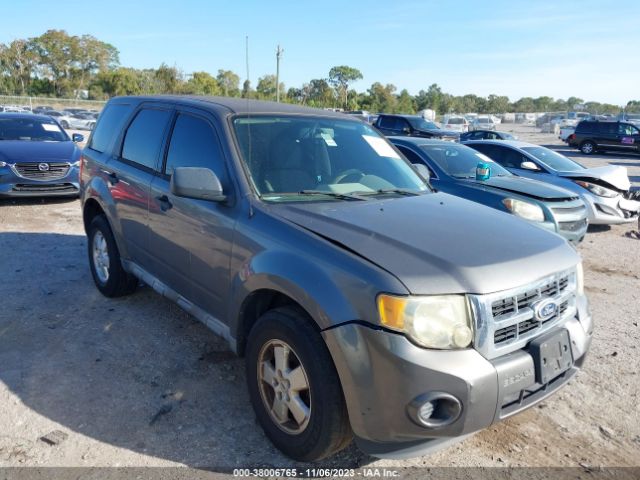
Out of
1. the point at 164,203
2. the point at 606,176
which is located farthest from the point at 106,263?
the point at 606,176

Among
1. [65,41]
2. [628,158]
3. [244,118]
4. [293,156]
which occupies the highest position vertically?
[65,41]

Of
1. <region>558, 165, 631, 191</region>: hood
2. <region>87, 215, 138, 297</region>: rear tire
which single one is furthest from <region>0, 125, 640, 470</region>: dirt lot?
<region>558, 165, 631, 191</region>: hood

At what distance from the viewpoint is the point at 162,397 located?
3.32 meters

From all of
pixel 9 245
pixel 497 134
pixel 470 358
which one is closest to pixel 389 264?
pixel 470 358

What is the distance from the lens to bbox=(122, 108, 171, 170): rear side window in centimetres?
399

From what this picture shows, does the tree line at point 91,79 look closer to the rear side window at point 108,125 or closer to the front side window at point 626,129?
the front side window at point 626,129

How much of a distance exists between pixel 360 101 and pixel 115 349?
258 ft

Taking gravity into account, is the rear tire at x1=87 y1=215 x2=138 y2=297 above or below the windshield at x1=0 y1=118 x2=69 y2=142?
below

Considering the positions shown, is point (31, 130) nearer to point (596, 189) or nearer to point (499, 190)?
point (499, 190)

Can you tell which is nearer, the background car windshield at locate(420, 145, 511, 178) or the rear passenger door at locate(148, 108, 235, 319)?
the rear passenger door at locate(148, 108, 235, 319)

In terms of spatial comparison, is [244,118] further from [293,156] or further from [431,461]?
[431,461]

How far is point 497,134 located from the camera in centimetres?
2067

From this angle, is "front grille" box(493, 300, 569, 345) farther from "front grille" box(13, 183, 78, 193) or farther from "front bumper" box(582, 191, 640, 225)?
"front grille" box(13, 183, 78, 193)

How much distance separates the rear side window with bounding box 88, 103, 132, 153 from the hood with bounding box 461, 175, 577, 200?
424 cm
